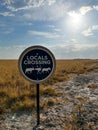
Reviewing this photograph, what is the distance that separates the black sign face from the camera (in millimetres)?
5520

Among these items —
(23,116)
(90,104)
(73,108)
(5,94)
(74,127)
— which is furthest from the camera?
(5,94)

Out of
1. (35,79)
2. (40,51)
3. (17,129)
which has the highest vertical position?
(40,51)

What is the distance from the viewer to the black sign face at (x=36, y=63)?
18.1ft

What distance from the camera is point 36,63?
5.56 meters

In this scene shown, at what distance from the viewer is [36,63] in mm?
5559

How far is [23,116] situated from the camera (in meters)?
6.40

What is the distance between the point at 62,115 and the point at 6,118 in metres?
1.52

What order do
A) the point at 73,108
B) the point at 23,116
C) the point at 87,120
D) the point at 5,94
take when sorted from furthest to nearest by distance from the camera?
the point at 5,94 < the point at 73,108 < the point at 23,116 < the point at 87,120

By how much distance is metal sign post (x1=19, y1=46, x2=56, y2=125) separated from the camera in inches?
217

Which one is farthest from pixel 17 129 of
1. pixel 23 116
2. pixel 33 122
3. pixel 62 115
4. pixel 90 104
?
pixel 90 104

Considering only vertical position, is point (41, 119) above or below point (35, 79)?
below

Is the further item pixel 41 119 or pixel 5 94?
pixel 5 94

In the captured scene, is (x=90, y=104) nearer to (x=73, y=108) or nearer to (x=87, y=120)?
(x=73, y=108)

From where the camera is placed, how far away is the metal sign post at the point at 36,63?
5.52m
